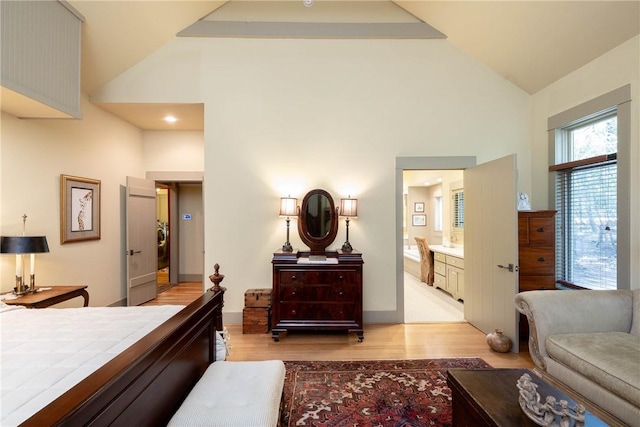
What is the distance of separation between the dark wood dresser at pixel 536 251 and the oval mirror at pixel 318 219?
2172 mm

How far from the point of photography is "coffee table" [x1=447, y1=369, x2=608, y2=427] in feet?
4.59

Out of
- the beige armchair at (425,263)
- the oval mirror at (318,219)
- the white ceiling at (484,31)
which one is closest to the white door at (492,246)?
the white ceiling at (484,31)

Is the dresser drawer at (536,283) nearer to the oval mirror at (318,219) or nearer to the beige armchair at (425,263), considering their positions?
the oval mirror at (318,219)

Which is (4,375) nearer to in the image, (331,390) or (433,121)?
(331,390)

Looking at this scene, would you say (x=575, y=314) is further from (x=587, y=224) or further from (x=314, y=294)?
(x=314, y=294)

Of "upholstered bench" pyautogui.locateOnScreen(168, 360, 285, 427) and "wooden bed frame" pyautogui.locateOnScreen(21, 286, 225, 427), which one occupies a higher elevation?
"wooden bed frame" pyautogui.locateOnScreen(21, 286, 225, 427)

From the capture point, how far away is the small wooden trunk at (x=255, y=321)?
3637mm

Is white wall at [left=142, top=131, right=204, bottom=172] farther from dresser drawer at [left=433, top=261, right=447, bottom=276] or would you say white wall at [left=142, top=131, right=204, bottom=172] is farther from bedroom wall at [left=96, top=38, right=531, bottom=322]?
dresser drawer at [left=433, top=261, right=447, bottom=276]

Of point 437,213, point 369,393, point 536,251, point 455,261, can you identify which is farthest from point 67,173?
point 437,213

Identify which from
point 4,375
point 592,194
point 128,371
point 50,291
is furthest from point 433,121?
point 50,291

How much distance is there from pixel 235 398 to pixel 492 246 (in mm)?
3176

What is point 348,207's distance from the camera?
379 centimetres

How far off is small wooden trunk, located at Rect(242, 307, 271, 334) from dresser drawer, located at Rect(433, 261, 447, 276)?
11.5 ft

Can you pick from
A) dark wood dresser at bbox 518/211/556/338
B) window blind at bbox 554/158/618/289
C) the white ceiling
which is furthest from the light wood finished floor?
the white ceiling
